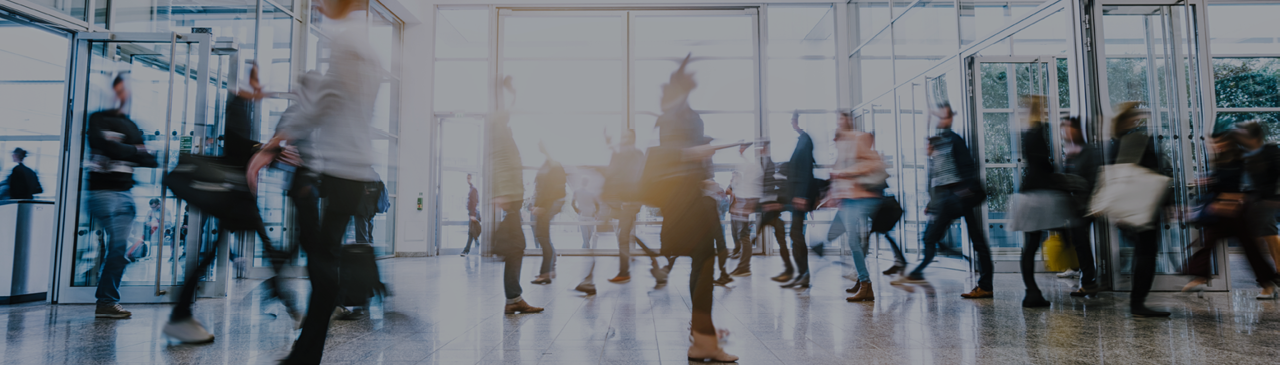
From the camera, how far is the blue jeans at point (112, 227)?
393 cm

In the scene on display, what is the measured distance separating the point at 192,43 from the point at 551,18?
22.9 feet

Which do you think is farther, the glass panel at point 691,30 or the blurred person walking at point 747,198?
the glass panel at point 691,30

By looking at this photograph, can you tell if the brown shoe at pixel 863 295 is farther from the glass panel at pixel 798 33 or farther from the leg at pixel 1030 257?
the glass panel at pixel 798 33

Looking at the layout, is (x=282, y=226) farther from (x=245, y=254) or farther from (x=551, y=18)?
(x=551, y=18)

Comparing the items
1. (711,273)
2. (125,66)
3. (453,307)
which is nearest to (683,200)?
(711,273)

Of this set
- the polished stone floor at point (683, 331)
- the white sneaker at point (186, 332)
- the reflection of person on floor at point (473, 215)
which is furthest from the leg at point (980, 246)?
the reflection of person on floor at point (473, 215)

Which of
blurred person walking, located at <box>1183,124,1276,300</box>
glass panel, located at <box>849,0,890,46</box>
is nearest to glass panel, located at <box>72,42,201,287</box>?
blurred person walking, located at <box>1183,124,1276,300</box>

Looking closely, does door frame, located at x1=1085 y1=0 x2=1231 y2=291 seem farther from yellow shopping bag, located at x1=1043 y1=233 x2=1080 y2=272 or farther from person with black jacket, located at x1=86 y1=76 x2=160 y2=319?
person with black jacket, located at x1=86 y1=76 x2=160 y2=319

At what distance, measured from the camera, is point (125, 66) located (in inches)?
207

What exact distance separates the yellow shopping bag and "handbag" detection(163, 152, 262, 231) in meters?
6.25

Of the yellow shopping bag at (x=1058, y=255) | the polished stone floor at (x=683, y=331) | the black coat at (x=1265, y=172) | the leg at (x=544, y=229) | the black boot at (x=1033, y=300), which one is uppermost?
the black coat at (x=1265, y=172)

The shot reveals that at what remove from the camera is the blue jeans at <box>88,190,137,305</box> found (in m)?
3.93

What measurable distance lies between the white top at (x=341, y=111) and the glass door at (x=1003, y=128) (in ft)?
22.5

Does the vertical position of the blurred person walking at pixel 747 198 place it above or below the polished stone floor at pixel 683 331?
above
